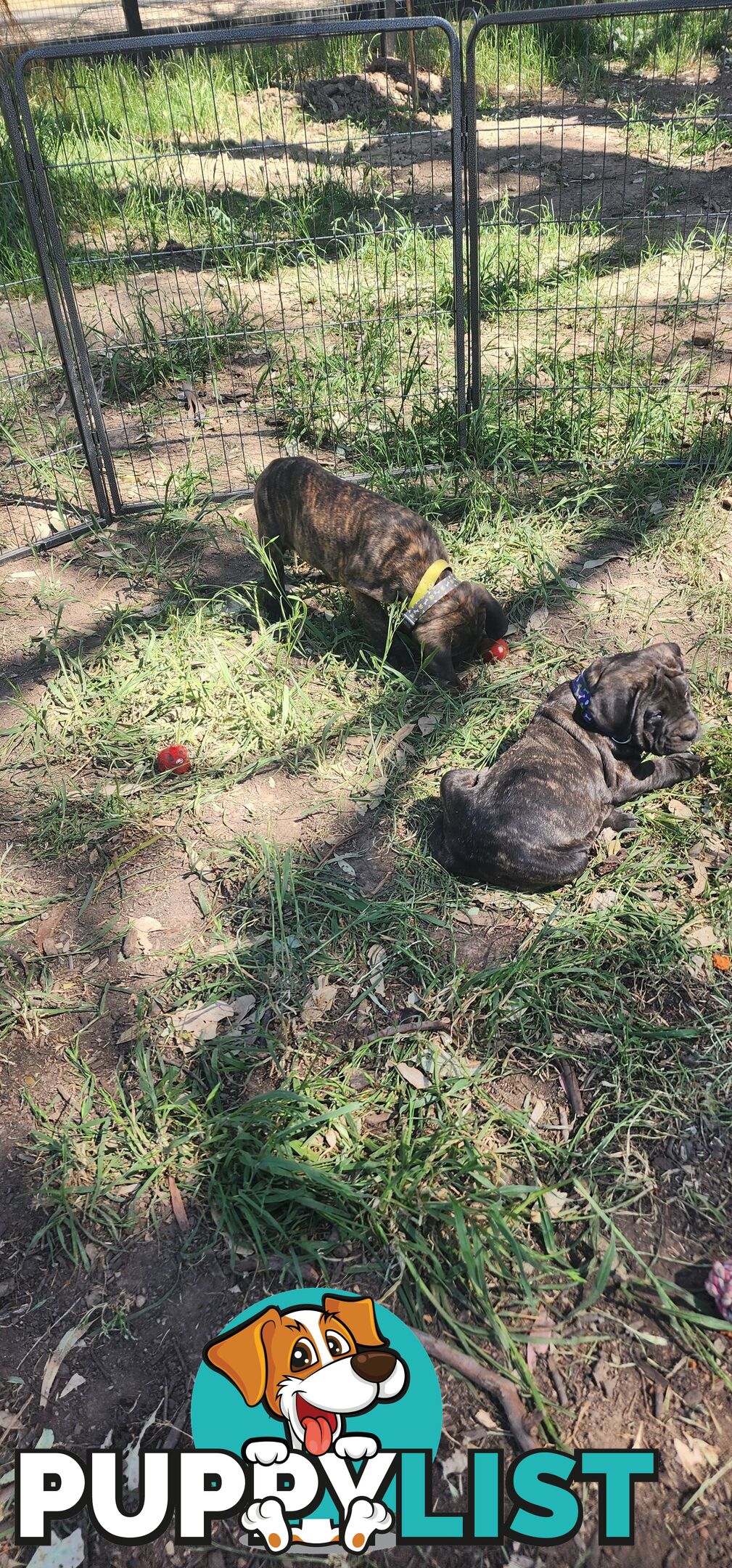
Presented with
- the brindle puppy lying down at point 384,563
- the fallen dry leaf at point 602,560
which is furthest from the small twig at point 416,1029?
the fallen dry leaf at point 602,560

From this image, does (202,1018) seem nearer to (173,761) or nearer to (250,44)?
(173,761)

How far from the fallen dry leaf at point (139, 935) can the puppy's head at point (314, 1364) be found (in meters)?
1.36

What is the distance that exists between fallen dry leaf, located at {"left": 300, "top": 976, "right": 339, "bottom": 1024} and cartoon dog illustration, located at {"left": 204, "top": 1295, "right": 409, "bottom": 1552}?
910mm

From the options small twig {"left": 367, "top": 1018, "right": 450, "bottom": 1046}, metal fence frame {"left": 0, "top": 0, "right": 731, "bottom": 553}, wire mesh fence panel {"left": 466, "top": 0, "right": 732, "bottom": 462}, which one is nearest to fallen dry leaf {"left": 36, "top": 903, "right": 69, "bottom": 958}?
small twig {"left": 367, "top": 1018, "right": 450, "bottom": 1046}

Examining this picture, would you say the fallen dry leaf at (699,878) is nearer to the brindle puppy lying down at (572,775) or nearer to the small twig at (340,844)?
the brindle puppy lying down at (572,775)

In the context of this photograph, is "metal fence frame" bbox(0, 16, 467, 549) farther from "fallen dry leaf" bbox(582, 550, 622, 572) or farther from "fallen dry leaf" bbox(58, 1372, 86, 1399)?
"fallen dry leaf" bbox(58, 1372, 86, 1399)

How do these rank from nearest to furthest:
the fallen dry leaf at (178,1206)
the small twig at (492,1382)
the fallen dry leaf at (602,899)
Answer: the small twig at (492,1382) → the fallen dry leaf at (178,1206) → the fallen dry leaf at (602,899)

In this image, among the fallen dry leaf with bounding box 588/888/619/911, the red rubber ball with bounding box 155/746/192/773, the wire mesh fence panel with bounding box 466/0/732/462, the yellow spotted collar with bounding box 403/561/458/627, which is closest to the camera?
the fallen dry leaf with bounding box 588/888/619/911

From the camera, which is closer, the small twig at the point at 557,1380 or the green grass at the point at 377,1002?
the small twig at the point at 557,1380

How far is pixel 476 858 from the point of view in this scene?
3705 mm

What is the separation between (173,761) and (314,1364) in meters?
2.39

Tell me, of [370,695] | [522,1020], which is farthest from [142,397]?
[522,1020]

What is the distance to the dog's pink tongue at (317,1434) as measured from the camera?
8.20ft

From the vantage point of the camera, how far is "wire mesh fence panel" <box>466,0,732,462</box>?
6.05m
